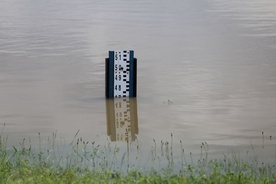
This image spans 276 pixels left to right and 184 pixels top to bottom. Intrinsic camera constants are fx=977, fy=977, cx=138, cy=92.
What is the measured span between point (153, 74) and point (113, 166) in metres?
7.77

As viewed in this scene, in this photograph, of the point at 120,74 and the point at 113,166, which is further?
the point at 120,74

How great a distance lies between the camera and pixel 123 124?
53.1 ft

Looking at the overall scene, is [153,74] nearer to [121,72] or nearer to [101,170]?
[121,72]

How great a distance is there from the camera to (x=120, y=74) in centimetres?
1792

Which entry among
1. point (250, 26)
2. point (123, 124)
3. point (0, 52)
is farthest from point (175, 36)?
point (123, 124)

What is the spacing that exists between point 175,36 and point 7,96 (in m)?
9.24

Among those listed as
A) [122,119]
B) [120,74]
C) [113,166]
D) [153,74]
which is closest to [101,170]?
[113,166]

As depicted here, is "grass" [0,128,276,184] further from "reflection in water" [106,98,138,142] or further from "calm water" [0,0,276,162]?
"reflection in water" [106,98,138,142]

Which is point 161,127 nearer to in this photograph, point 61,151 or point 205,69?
point 61,151

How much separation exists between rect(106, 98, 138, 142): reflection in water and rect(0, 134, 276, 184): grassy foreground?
147cm

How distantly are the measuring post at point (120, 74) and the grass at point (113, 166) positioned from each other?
362cm

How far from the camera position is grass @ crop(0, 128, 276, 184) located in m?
11.5

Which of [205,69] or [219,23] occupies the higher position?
[219,23]

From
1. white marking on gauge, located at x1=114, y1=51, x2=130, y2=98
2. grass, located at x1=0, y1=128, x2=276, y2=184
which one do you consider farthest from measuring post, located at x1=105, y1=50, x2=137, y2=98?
grass, located at x1=0, y1=128, x2=276, y2=184
